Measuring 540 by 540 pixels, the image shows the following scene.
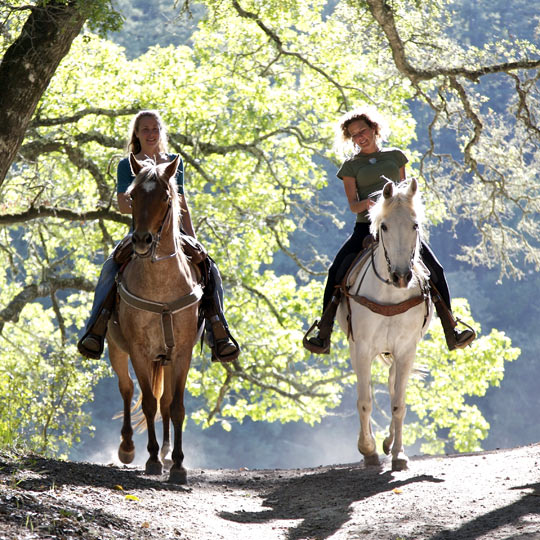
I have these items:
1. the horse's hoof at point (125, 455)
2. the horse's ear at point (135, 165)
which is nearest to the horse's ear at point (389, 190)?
the horse's ear at point (135, 165)

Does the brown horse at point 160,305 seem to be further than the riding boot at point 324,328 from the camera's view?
No

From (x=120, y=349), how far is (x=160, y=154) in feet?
5.63

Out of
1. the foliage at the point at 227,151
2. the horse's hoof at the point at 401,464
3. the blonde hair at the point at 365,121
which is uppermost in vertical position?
the foliage at the point at 227,151

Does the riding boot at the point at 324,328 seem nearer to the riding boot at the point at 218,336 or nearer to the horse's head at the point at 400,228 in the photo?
the riding boot at the point at 218,336

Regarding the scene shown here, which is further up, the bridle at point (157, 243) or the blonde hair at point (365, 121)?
the blonde hair at point (365, 121)

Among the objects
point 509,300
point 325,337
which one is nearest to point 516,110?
point 325,337

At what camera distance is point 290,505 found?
6.10 m

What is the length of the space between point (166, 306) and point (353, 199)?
6.62 feet

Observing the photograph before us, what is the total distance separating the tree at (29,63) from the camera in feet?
22.4

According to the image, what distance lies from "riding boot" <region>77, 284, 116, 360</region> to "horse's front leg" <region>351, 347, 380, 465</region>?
2.08m

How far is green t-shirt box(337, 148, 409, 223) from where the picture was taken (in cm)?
695

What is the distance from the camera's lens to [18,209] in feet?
46.5

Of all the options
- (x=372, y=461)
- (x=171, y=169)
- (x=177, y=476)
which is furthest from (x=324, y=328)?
(x=171, y=169)

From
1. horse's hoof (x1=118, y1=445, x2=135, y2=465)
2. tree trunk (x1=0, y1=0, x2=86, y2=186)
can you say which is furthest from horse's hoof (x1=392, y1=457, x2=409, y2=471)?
tree trunk (x1=0, y1=0, x2=86, y2=186)
